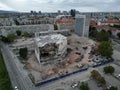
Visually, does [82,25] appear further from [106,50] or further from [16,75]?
[16,75]

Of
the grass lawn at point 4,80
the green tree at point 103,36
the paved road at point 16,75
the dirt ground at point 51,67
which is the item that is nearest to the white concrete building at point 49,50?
the dirt ground at point 51,67

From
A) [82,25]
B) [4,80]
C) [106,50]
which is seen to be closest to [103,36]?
[82,25]

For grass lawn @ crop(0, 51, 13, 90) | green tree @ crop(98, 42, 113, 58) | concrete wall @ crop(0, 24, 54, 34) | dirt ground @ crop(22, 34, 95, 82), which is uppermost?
concrete wall @ crop(0, 24, 54, 34)

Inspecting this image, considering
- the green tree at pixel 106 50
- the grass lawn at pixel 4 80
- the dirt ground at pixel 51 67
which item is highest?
the green tree at pixel 106 50

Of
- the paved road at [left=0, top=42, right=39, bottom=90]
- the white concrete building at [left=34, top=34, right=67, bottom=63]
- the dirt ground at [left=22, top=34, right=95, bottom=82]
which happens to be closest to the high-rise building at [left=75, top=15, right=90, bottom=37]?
the dirt ground at [left=22, top=34, right=95, bottom=82]

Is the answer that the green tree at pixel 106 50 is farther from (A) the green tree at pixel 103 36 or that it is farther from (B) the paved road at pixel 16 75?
(B) the paved road at pixel 16 75

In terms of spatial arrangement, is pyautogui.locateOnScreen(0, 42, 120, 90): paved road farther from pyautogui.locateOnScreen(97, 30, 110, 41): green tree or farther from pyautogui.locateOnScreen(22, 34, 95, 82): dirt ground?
pyautogui.locateOnScreen(97, 30, 110, 41): green tree

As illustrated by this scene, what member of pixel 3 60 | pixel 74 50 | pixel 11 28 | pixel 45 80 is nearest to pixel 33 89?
pixel 45 80

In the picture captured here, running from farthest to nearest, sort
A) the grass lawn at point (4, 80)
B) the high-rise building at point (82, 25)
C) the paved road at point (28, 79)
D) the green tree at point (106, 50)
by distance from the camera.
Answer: the high-rise building at point (82, 25) → the green tree at point (106, 50) → the paved road at point (28, 79) → the grass lawn at point (4, 80)
